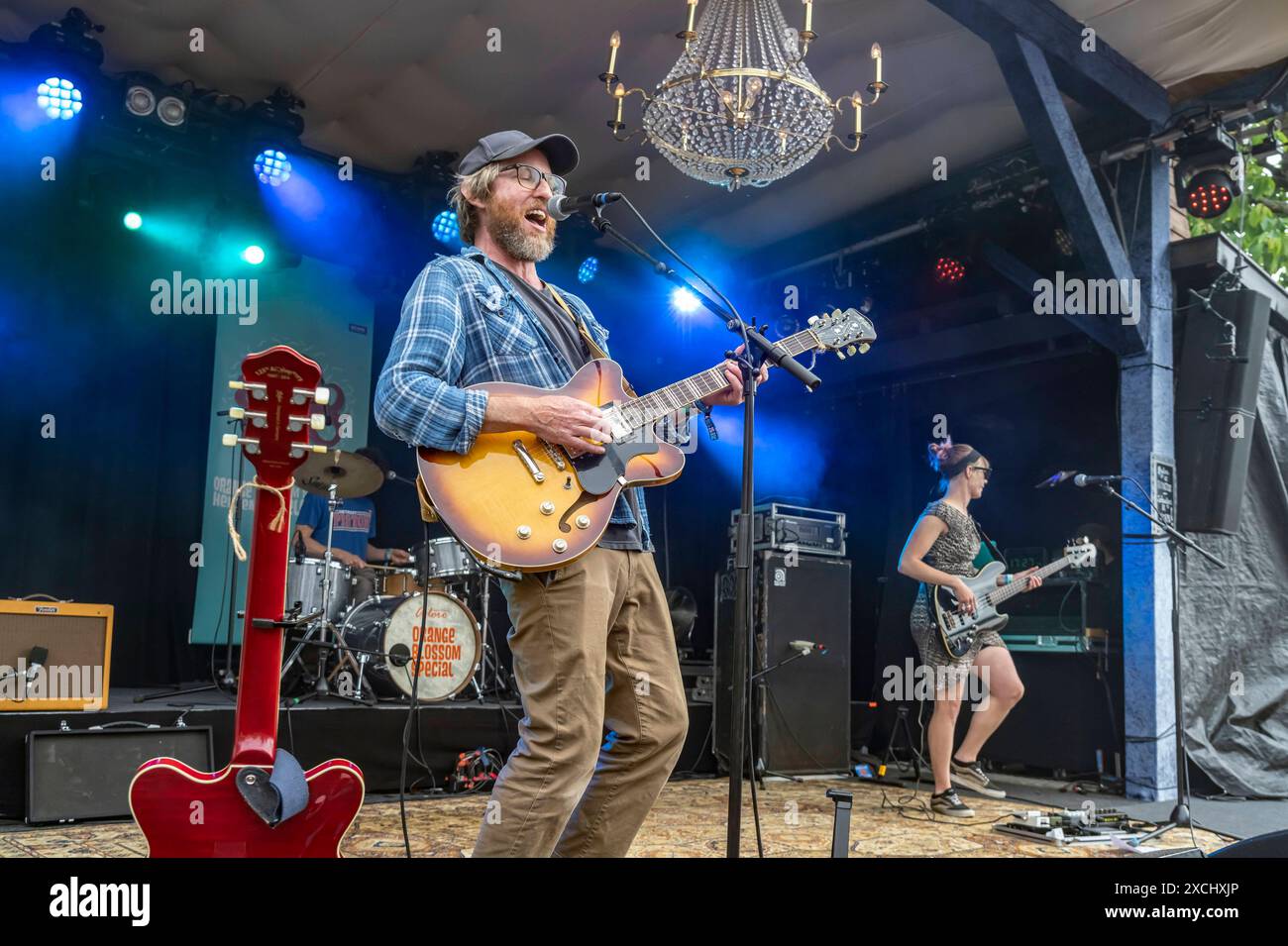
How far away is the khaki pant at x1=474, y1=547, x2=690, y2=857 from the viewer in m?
2.32

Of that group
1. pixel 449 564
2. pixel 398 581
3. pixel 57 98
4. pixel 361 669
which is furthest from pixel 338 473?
pixel 57 98

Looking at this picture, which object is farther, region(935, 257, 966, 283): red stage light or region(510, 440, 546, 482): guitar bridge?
region(935, 257, 966, 283): red stage light

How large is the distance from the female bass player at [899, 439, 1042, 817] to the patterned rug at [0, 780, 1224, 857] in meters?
0.27

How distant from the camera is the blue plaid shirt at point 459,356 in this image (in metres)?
2.46

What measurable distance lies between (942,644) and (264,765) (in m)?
4.30

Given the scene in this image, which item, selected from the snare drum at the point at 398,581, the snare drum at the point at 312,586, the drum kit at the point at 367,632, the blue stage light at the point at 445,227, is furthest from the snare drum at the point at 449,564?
the blue stage light at the point at 445,227

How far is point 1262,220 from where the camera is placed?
1096 cm

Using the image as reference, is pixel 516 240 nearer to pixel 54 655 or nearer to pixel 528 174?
pixel 528 174

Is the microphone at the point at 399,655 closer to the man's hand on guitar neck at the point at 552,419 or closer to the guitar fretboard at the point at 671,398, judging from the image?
the guitar fretboard at the point at 671,398

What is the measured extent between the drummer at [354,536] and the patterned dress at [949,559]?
3405mm

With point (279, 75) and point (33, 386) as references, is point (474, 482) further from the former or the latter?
point (33, 386)

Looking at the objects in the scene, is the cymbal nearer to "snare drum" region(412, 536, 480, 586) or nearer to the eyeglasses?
"snare drum" region(412, 536, 480, 586)

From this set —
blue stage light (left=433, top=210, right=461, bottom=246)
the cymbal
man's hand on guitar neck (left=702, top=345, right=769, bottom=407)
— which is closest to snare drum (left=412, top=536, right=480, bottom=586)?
the cymbal
